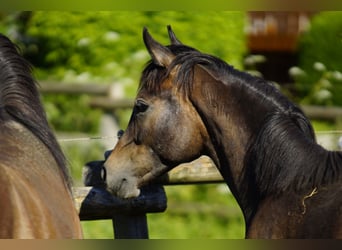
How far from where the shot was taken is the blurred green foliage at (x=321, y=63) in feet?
32.4

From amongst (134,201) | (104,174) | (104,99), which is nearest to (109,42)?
(104,99)

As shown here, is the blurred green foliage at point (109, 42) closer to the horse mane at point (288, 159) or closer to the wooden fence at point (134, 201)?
the wooden fence at point (134, 201)

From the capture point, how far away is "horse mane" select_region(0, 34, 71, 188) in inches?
133

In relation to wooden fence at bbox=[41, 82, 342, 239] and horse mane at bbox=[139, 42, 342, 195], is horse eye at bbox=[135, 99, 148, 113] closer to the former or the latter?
horse mane at bbox=[139, 42, 342, 195]

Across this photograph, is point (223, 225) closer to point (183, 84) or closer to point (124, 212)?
point (124, 212)

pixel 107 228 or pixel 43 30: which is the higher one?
pixel 43 30

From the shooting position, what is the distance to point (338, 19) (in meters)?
11.1

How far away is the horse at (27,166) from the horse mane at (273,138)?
745mm

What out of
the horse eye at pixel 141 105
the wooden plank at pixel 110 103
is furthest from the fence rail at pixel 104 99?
the horse eye at pixel 141 105

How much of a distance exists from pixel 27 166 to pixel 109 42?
271 inches

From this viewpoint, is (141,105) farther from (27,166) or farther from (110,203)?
(27,166)

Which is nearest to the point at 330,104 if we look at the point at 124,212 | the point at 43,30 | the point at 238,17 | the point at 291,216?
the point at 238,17

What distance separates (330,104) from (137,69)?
2.32 m

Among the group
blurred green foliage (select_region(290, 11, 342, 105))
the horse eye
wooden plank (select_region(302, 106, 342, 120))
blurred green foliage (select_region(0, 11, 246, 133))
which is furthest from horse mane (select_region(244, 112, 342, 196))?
blurred green foliage (select_region(0, 11, 246, 133))
